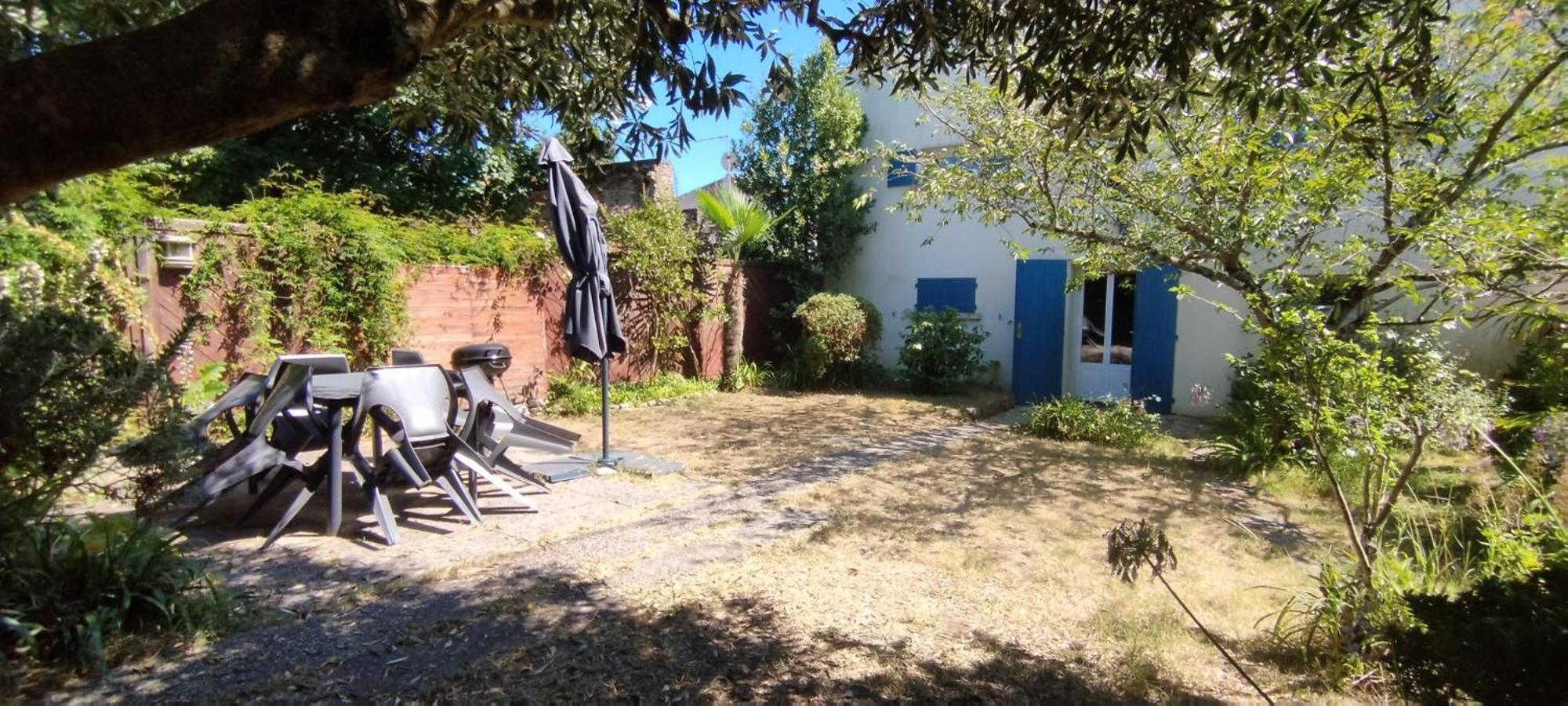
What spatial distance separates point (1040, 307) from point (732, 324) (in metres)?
4.47

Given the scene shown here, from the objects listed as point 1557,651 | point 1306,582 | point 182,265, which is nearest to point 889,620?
point 1557,651

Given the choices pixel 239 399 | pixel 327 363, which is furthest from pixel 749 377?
pixel 239 399

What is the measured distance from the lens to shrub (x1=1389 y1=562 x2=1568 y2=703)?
187cm

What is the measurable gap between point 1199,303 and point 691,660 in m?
8.56

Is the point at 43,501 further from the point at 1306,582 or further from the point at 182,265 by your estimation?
the point at 1306,582

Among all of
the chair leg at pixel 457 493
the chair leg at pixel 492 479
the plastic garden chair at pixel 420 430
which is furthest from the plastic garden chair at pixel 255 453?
the chair leg at pixel 492 479

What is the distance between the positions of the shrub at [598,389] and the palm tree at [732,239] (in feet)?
1.60

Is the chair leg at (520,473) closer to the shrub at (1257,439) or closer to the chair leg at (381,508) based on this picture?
the chair leg at (381,508)

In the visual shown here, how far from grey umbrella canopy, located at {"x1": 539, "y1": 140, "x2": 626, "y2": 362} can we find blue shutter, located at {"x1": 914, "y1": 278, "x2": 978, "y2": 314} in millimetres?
6356

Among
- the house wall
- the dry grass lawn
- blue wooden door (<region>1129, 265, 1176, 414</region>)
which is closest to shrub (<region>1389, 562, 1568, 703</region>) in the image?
the dry grass lawn

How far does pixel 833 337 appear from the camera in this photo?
11031mm

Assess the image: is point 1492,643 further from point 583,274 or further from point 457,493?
point 583,274

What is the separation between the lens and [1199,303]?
9.27 meters

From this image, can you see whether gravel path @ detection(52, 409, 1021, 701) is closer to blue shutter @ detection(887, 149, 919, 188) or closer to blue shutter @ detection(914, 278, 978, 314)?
blue shutter @ detection(914, 278, 978, 314)
